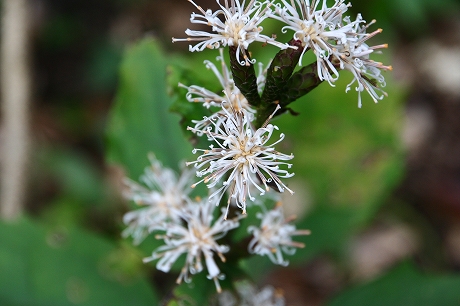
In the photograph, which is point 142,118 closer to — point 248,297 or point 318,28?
point 248,297

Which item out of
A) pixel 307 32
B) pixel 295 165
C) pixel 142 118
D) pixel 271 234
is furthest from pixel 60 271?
pixel 307 32

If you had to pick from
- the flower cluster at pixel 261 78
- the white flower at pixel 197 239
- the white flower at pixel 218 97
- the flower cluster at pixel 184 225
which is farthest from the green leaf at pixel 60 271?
the white flower at pixel 218 97

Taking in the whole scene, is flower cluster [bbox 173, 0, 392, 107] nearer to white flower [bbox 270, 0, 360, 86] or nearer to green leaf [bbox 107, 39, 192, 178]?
white flower [bbox 270, 0, 360, 86]

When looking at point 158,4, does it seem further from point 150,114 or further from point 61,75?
point 150,114

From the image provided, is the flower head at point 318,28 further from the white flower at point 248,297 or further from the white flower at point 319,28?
the white flower at point 248,297

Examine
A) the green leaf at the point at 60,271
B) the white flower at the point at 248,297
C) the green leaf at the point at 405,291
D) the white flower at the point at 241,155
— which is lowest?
the green leaf at the point at 405,291

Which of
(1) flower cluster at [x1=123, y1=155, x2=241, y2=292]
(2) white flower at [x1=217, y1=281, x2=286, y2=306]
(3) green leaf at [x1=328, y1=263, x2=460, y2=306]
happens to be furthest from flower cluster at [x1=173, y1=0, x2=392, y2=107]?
(3) green leaf at [x1=328, y1=263, x2=460, y2=306]
